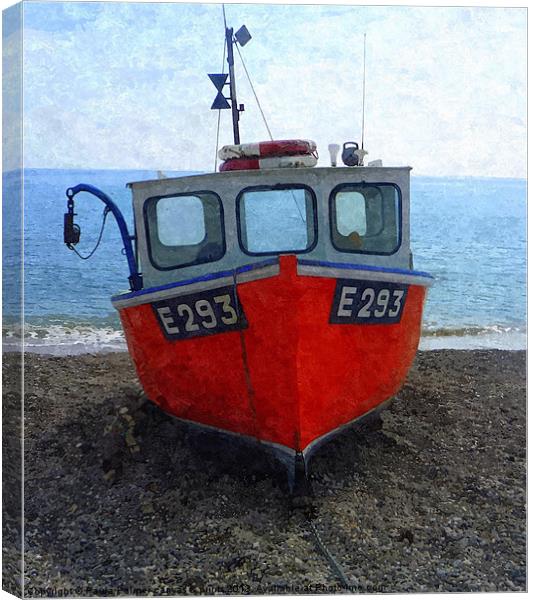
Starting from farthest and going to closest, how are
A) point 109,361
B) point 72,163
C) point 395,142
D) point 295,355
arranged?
point 109,361
point 395,142
point 72,163
point 295,355

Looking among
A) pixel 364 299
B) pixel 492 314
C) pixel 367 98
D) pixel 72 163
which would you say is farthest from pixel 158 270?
pixel 492 314

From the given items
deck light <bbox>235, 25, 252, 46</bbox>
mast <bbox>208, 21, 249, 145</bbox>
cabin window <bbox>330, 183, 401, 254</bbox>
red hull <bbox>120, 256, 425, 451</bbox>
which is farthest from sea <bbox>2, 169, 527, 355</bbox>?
deck light <bbox>235, 25, 252, 46</bbox>

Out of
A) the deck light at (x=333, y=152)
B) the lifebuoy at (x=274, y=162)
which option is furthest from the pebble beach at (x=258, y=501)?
the lifebuoy at (x=274, y=162)

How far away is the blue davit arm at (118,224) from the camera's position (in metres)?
5.44

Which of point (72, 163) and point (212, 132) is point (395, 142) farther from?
point (72, 163)

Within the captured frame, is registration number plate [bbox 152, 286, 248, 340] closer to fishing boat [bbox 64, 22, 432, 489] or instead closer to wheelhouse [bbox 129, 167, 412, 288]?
fishing boat [bbox 64, 22, 432, 489]

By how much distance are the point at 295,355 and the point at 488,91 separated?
221 cm

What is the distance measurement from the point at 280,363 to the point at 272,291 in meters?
0.44

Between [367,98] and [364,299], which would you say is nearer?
[364,299]

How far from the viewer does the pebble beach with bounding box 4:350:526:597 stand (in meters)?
5.17

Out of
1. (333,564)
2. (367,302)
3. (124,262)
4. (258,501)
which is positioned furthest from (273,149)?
(333,564)

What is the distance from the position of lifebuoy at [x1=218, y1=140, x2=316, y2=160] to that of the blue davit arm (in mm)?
834

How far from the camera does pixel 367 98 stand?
565cm

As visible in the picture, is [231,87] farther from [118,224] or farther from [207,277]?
[207,277]
